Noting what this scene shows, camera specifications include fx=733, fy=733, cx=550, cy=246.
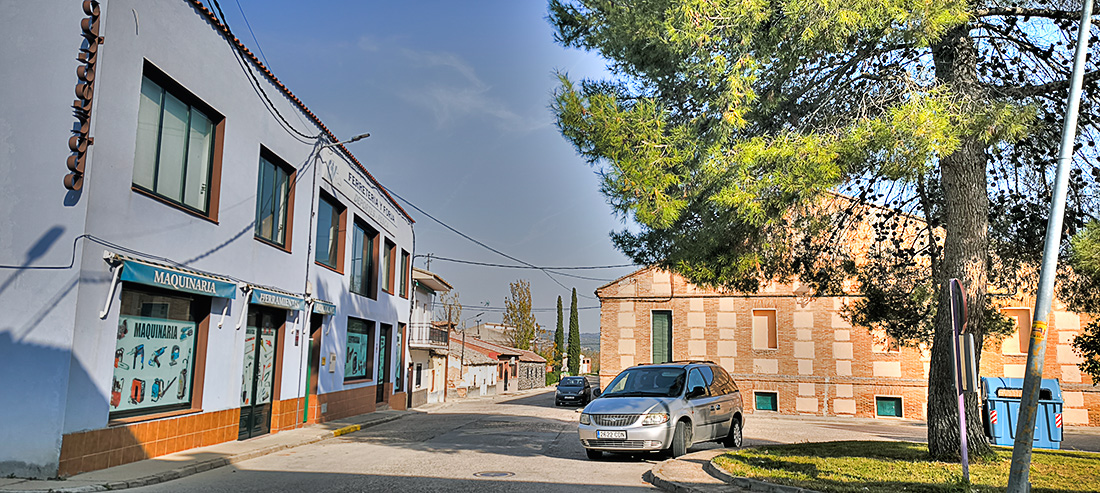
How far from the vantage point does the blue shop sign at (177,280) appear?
10470mm

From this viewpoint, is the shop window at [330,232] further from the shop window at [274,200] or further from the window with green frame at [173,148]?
the window with green frame at [173,148]

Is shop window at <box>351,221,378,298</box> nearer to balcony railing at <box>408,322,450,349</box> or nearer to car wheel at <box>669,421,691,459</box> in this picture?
car wheel at <box>669,421,691,459</box>

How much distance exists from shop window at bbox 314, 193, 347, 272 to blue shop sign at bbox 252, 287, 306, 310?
7.24 feet

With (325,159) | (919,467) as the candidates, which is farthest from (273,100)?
(919,467)

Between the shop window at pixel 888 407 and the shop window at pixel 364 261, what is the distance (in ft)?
69.6

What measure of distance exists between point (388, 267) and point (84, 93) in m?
18.1

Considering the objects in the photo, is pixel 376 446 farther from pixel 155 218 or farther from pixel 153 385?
pixel 155 218

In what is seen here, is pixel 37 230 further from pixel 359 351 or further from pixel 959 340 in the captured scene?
pixel 359 351

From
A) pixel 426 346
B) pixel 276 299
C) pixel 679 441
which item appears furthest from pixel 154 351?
pixel 426 346

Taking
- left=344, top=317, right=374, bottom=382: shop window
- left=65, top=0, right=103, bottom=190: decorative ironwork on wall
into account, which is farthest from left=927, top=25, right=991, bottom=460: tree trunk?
left=344, top=317, right=374, bottom=382: shop window

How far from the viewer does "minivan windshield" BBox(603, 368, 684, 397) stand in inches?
514

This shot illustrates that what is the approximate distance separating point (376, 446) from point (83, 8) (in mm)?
9025

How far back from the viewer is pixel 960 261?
1081 centimetres

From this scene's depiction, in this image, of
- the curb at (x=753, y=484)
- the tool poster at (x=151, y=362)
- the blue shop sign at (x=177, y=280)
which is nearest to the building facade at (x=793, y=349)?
the curb at (x=753, y=484)
